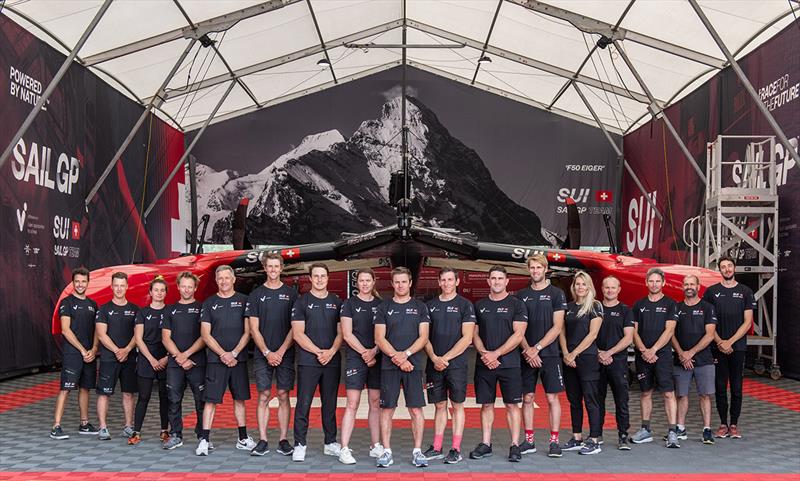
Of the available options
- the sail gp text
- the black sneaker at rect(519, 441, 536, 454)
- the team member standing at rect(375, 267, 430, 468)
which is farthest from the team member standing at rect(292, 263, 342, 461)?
the sail gp text

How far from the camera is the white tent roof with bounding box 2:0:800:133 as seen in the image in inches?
463

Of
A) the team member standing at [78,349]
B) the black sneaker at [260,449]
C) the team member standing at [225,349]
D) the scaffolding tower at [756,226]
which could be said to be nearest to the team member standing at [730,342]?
the black sneaker at [260,449]

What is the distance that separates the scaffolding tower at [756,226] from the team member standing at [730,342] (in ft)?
13.2

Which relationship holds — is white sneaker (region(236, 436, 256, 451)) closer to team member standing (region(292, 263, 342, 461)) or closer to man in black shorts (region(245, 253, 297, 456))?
man in black shorts (region(245, 253, 297, 456))

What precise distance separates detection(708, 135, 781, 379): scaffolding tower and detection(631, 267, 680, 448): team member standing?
4.67 meters

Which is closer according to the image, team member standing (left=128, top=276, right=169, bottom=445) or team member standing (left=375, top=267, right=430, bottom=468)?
team member standing (left=375, top=267, right=430, bottom=468)

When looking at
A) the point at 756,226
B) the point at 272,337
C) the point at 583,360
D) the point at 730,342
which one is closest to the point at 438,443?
the point at 583,360

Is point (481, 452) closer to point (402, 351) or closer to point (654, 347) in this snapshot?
point (402, 351)

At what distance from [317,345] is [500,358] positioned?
52.2 inches

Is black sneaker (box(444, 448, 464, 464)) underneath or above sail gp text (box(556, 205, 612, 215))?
underneath

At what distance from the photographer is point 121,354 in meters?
5.99

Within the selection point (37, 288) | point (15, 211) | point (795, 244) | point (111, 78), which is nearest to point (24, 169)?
point (15, 211)

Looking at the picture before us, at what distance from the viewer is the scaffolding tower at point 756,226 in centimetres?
1006

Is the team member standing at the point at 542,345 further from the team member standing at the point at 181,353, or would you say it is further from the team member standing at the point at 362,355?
the team member standing at the point at 181,353
